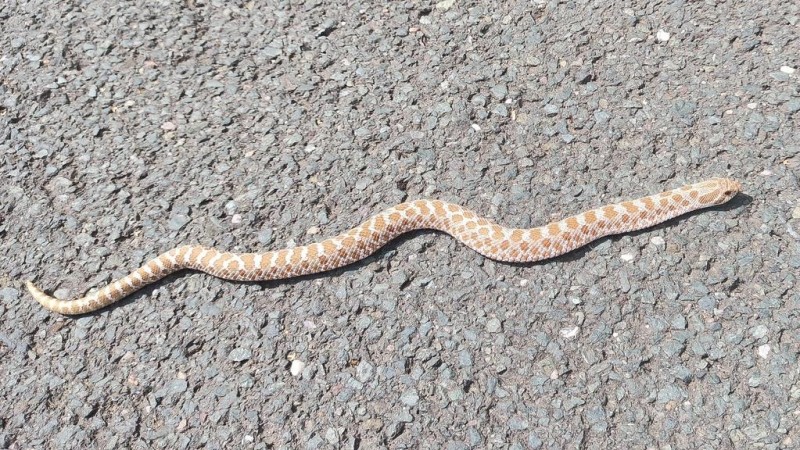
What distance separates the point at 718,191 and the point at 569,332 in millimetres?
1828

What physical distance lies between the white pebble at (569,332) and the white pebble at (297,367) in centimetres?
192

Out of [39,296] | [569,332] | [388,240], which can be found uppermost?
Result: [39,296]

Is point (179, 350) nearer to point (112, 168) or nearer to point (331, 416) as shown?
point (331, 416)

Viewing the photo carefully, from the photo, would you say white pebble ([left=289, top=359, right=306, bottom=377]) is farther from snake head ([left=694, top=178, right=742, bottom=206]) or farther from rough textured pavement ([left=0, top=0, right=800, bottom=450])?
snake head ([left=694, top=178, right=742, bottom=206])

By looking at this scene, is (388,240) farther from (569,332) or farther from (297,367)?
(569,332)

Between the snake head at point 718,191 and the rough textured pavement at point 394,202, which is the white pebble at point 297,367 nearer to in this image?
the rough textured pavement at point 394,202

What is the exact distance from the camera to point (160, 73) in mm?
7938

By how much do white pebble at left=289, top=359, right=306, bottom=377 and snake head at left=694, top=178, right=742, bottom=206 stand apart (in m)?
3.48

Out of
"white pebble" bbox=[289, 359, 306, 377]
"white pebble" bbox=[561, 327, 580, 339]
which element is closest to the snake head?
"white pebble" bbox=[561, 327, 580, 339]

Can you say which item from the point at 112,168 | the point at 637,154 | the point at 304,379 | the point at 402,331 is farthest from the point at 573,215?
the point at 112,168

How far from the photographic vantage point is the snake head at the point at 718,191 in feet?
19.9

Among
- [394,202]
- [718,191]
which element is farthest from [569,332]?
[394,202]

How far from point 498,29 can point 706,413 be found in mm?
4695

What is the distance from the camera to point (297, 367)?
17.8 ft
